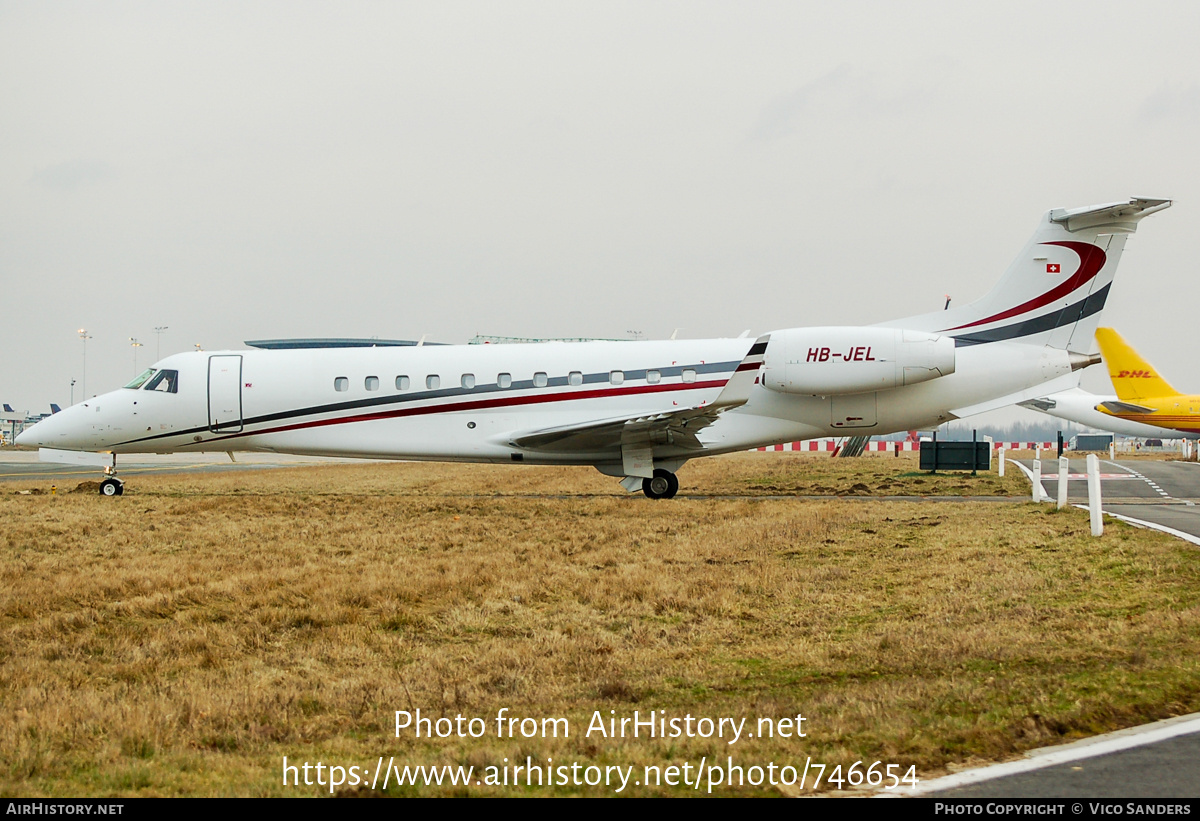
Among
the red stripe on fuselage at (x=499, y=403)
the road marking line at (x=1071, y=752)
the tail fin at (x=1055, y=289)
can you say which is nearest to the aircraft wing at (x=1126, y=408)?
the tail fin at (x=1055, y=289)

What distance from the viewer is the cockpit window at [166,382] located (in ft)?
72.7

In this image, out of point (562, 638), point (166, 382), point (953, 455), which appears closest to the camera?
point (562, 638)

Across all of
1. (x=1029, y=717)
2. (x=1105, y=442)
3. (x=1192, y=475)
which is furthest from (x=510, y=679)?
(x=1105, y=442)

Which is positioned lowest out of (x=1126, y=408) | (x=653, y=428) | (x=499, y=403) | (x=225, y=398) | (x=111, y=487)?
(x=111, y=487)

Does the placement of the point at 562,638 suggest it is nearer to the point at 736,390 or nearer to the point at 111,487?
the point at 736,390

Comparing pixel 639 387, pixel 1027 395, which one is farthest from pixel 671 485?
pixel 1027 395

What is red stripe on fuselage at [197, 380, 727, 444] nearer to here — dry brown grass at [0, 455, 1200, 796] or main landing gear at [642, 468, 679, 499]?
main landing gear at [642, 468, 679, 499]

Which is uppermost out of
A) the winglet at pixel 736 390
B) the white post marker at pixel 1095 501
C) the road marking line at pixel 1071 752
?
the winglet at pixel 736 390

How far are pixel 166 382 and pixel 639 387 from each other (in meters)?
10.3

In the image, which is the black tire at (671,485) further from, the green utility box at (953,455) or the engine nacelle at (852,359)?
the green utility box at (953,455)

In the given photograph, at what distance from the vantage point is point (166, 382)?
72.8 ft

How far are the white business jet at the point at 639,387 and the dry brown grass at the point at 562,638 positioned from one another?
4.93 meters

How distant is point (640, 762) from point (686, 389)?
1623 cm

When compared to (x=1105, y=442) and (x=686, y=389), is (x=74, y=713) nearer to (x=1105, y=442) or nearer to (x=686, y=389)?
(x=686, y=389)
